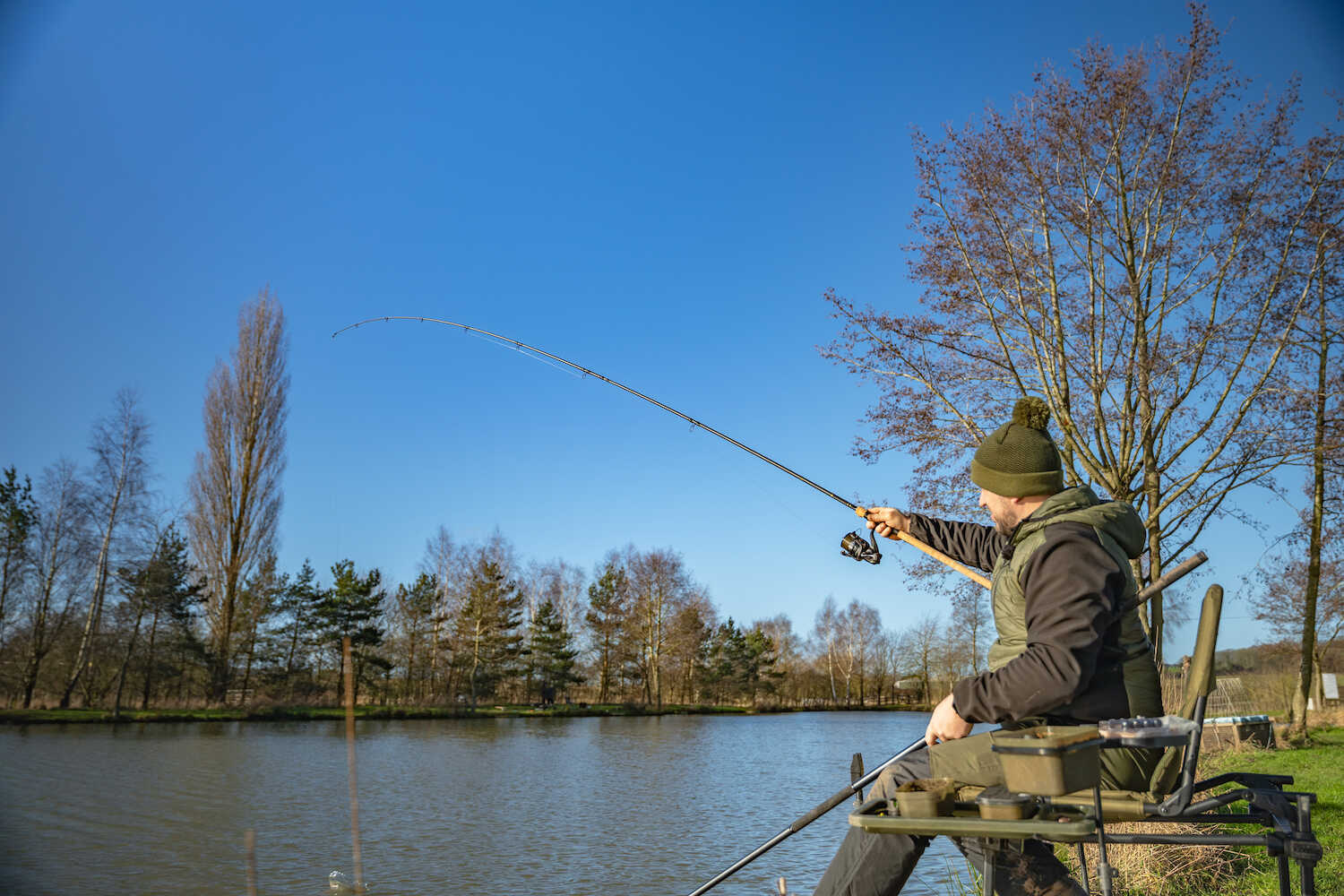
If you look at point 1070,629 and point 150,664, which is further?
point 150,664

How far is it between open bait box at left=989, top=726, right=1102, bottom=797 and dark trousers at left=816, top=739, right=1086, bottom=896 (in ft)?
1.70

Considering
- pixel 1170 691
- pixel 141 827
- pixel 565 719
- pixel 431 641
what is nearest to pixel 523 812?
pixel 141 827

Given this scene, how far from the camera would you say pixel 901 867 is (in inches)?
100

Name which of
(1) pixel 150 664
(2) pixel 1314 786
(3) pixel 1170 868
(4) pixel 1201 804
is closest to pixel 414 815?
(3) pixel 1170 868

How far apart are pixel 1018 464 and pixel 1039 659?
2.22 feet

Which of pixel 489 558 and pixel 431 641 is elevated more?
pixel 489 558

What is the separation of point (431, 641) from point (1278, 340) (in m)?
38.5

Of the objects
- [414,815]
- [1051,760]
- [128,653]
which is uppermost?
[1051,760]

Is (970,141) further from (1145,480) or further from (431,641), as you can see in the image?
(431,641)

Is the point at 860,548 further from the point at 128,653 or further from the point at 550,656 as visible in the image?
the point at 550,656

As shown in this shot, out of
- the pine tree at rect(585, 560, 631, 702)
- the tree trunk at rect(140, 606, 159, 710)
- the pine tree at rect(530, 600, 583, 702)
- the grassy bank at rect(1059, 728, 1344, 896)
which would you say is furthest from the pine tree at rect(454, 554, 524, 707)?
the grassy bank at rect(1059, 728, 1344, 896)

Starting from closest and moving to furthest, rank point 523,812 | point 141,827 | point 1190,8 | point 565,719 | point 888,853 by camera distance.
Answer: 1. point 888,853
2. point 1190,8
3. point 141,827
4. point 523,812
5. point 565,719

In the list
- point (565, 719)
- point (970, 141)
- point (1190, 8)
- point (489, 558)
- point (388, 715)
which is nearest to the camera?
point (1190, 8)

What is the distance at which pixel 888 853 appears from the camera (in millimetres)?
2529
